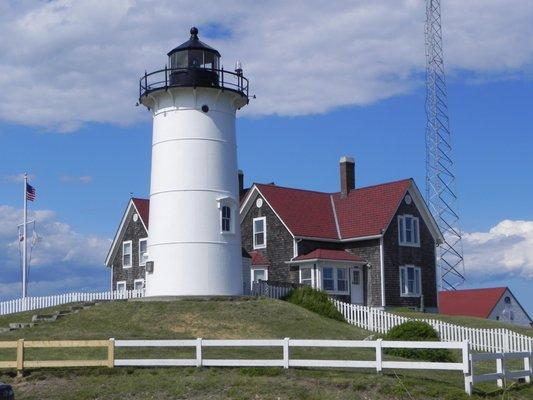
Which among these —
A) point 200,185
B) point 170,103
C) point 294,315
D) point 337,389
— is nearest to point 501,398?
point 337,389

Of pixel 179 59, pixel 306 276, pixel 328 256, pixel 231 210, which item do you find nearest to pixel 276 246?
pixel 306 276

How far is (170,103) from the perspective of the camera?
123 feet

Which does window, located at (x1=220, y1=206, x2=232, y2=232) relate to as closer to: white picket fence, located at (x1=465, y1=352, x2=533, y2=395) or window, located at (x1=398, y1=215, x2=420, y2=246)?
window, located at (x1=398, y1=215, x2=420, y2=246)

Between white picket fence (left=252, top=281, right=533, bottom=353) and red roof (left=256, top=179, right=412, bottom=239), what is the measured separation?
5.19 metres

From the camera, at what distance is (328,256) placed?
140 ft

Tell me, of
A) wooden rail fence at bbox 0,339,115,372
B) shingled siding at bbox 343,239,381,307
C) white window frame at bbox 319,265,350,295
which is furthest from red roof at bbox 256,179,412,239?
wooden rail fence at bbox 0,339,115,372

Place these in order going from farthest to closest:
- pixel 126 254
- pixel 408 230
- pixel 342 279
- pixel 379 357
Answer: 1. pixel 126 254
2. pixel 408 230
3. pixel 342 279
4. pixel 379 357

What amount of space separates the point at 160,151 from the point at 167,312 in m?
7.48

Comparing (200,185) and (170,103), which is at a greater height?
(170,103)

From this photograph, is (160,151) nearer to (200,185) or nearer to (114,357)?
(200,185)

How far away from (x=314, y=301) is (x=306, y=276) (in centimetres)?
523

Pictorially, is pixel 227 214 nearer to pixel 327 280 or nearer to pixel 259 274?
pixel 327 280

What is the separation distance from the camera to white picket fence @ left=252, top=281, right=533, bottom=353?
33969 millimetres

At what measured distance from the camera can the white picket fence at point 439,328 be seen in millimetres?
33969
